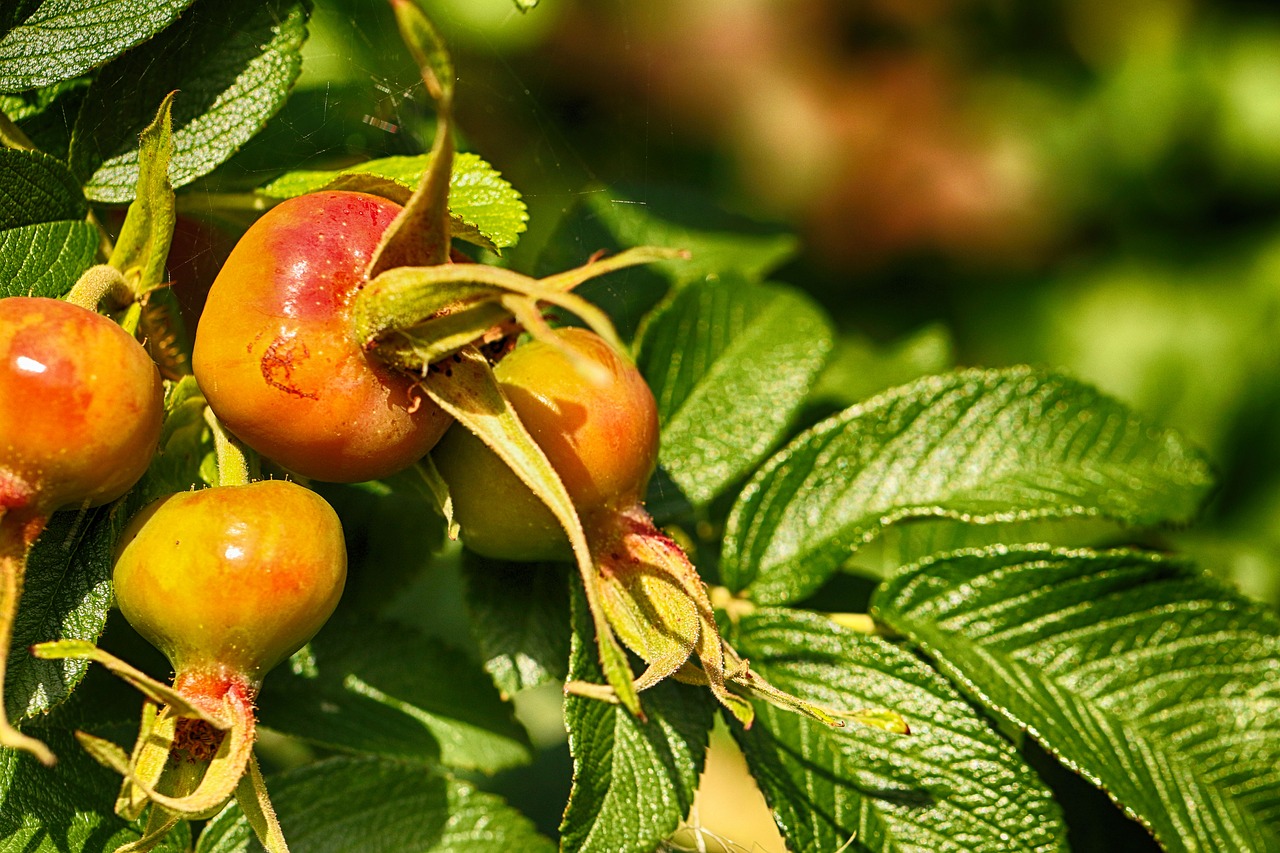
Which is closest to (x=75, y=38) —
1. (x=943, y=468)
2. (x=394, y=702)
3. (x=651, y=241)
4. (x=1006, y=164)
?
(x=394, y=702)

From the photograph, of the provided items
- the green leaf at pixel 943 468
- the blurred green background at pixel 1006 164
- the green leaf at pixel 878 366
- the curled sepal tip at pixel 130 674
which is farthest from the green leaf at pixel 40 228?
the blurred green background at pixel 1006 164

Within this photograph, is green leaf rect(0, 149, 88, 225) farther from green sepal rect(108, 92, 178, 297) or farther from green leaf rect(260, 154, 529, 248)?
green leaf rect(260, 154, 529, 248)

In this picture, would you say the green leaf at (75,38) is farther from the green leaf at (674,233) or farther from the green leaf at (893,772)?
the green leaf at (893,772)

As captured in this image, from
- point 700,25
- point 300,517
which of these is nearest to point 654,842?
point 300,517

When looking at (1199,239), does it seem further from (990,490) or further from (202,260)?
(202,260)

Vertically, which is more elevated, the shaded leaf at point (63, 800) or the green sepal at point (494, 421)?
the green sepal at point (494, 421)

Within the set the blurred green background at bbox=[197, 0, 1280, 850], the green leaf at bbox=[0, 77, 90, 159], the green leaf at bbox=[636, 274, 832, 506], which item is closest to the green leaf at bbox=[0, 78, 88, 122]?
the green leaf at bbox=[0, 77, 90, 159]
